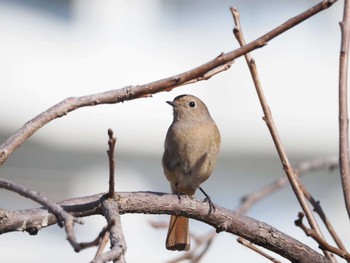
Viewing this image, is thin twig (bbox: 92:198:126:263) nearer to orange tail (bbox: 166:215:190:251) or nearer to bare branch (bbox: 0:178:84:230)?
bare branch (bbox: 0:178:84:230)

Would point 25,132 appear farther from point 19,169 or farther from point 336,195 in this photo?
point 336,195

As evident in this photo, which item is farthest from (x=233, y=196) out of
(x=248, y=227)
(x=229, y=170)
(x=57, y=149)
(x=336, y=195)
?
(x=248, y=227)

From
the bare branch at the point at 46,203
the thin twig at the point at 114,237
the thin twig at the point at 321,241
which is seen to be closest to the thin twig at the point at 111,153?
the thin twig at the point at 114,237

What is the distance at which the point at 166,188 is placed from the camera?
9695mm

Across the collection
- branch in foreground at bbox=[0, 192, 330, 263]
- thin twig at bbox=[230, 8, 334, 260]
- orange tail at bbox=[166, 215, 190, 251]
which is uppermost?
orange tail at bbox=[166, 215, 190, 251]

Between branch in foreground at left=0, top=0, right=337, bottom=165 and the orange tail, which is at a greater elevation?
the orange tail

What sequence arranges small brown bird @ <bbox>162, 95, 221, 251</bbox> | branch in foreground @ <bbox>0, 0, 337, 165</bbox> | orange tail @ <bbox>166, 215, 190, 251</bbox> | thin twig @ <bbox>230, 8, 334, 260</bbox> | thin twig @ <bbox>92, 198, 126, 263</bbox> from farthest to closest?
small brown bird @ <bbox>162, 95, 221, 251</bbox> → orange tail @ <bbox>166, 215, 190, 251</bbox> → thin twig @ <bbox>230, 8, 334, 260</bbox> → branch in foreground @ <bbox>0, 0, 337, 165</bbox> → thin twig @ <bbox>92, 198, 126, 263</bbox>

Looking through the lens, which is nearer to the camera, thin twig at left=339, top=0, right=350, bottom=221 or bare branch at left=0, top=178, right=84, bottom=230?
bare branch at left=0, top=178, right=84, bottom=230

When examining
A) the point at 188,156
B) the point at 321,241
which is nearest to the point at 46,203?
the point at 321,241

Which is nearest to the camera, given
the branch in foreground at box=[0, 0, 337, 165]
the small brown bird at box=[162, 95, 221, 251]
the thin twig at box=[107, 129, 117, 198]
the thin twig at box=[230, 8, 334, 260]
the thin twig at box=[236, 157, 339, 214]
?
the thin twig at box=[107, 129, 117, 198]

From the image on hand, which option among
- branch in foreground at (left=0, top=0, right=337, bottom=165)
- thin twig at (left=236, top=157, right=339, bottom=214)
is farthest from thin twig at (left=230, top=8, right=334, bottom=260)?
thin twig at (left=236, top=157, right=339, bottom=214)

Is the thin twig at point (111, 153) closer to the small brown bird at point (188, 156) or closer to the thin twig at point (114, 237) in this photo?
the thin twig at point (114, 237)

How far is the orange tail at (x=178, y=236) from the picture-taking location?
339 centimetres

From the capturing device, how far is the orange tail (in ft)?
11.1
